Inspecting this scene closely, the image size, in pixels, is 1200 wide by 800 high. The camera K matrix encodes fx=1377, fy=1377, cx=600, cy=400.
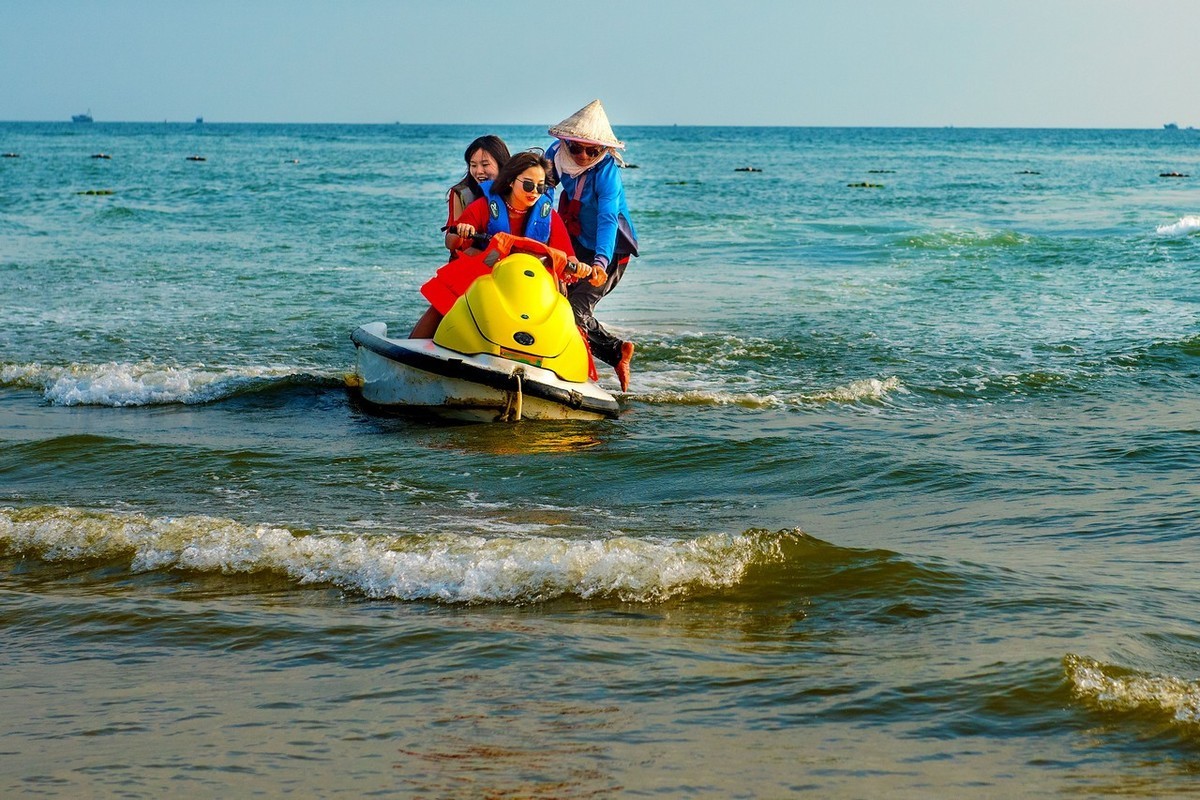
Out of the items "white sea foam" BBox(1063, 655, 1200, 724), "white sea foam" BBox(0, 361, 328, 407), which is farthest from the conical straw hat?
"white sea foam" BBox(1063, 655, 1200, 724)

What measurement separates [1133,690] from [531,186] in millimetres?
5076

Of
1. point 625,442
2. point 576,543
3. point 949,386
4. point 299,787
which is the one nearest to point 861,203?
point 949,386

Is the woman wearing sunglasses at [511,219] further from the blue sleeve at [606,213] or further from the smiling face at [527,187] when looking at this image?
the blue sleeve at [606,213]

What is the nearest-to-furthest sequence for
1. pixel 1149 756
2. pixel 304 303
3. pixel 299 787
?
pixel 299 787 → pixel 1149 756 → pixel 304 303

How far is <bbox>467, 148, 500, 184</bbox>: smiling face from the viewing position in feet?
27.9

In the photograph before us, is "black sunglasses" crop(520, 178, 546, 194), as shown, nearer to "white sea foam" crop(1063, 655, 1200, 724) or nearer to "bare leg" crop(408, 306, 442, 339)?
"bare leg" crop(408, 306, 442, 339)

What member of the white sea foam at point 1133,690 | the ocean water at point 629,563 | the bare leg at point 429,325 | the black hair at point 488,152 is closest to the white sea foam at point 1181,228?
the ocean water at point 629,563

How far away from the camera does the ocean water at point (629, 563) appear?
3.72m

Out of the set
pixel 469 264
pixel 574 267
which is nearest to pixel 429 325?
pixel 469 264

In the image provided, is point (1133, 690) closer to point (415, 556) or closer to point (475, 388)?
point (415, 556)

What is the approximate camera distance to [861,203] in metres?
34.0

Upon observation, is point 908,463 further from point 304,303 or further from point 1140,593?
point 304,303

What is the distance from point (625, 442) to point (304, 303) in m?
7.38

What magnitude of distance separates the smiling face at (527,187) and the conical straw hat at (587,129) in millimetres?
379
